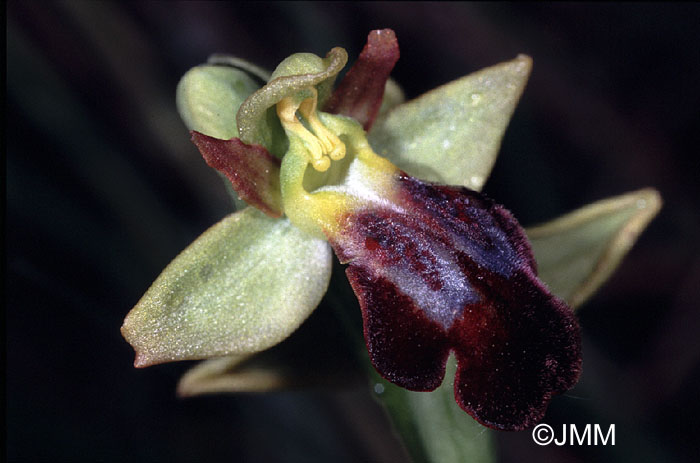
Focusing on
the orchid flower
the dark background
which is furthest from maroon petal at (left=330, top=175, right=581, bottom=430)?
the dark background

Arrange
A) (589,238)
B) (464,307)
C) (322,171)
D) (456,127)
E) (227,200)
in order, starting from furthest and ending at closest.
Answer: (227,200), (589,238), (456,127), (322,171), (464,307)

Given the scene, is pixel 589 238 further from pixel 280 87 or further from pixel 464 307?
pixel 280 87

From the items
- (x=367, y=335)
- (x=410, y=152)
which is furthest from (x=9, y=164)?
(x=367, y=335)

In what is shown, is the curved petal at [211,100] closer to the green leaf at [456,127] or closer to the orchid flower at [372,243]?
the orchid flower at [372,243]

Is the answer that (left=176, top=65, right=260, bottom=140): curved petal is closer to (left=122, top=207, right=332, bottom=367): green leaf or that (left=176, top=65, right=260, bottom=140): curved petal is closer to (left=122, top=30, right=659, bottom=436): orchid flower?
(left=122, top=30, right=659, bottom=436): orchid flower

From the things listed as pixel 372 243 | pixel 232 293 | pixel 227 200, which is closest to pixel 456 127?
pixel 372 243

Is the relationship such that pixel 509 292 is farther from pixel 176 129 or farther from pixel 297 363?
pixel 176 129
